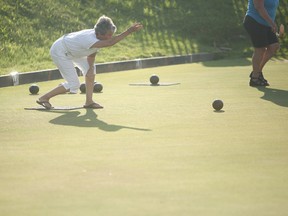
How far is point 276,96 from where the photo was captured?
10.7 meters

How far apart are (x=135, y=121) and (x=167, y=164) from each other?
103 inches

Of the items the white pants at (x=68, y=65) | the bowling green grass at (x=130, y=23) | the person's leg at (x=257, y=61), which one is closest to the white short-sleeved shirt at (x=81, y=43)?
the white pants at (x=68, y=65)

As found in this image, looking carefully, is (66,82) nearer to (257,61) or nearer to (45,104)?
(45,104)

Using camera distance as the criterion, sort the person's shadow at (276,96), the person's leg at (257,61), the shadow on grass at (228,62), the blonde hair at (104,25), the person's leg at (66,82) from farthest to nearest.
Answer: the shadow on grass at (228,62)
the person's leg at (257,61)
the person's shadow at (276,96)
the person's leg at (66,82)
the blonde hair at (104,25)

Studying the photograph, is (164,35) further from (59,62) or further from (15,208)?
(15,208)

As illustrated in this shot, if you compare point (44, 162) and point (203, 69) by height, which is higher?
point (44, 162)

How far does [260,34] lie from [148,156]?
6305 mm

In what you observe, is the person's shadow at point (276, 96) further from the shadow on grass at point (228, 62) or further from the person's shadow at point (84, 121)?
the shadow on grass at point (228, 62)

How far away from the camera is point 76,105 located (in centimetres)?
1012

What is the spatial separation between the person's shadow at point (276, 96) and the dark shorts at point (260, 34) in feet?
2.57

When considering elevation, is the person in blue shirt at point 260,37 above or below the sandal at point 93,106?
above

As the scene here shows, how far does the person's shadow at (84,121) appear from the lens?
26.2ft

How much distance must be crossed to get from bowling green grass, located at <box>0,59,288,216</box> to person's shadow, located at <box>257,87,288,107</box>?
3 cm

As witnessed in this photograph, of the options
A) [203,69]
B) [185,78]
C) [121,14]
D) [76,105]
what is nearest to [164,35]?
[121,14]
